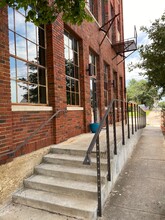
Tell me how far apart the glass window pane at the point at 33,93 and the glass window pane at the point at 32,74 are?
118 mm

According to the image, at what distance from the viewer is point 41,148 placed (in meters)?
4.14

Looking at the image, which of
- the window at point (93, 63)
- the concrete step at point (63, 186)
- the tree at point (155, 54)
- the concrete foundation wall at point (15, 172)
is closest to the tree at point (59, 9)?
the concrete foundation wall at point (15, 172)

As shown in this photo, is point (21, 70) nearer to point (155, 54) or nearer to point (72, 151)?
point (72, 151)

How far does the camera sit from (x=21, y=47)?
389 cm

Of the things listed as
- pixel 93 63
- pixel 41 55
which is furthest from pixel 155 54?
pixel 41 55

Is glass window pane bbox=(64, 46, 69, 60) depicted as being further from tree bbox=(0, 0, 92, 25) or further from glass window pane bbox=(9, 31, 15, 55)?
tree bbox=(0, 0, 92, 25)

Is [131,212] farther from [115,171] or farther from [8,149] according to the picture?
[8,149]

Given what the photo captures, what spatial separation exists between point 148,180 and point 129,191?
60 centimetres

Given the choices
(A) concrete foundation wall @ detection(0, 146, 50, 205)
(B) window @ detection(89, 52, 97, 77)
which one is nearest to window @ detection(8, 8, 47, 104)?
(A) concrete foundation wall @ detection(0, 146, 50, 205)

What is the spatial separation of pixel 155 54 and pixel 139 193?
7586mm

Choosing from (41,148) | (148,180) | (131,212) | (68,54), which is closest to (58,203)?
(131,212)

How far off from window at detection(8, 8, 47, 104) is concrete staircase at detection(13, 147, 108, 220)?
138 centimetres

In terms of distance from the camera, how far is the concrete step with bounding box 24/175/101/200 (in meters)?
2.91

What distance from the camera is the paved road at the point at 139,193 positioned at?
105 inches
